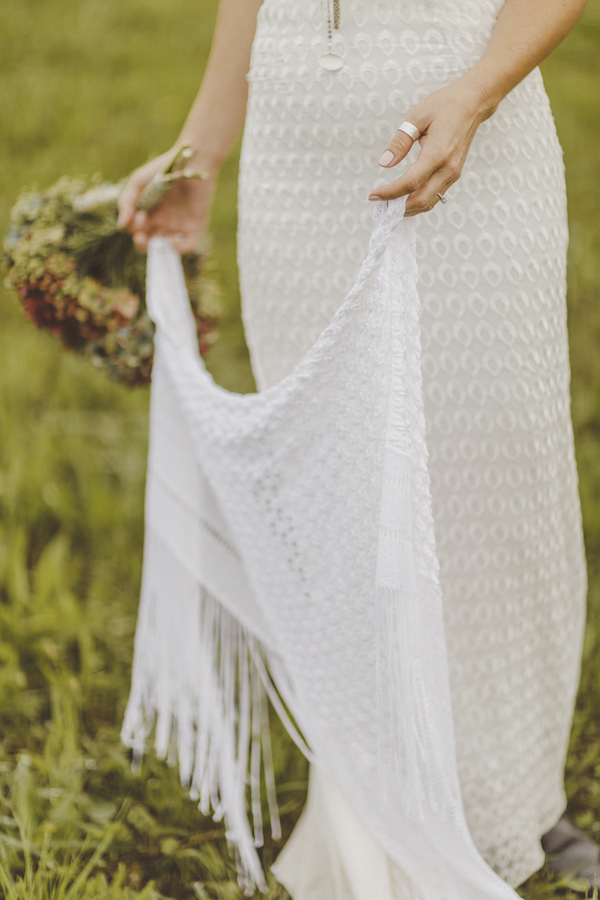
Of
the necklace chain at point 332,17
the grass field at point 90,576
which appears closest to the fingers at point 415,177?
the necklace chain at point 332,17

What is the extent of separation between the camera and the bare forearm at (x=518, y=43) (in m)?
1.03

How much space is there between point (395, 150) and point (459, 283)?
27cm

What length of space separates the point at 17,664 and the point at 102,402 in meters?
1.32

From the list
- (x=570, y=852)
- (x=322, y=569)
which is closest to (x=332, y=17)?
(x=322, y=569)

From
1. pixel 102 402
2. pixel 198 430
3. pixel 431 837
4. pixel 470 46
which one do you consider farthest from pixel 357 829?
pixel 102 402

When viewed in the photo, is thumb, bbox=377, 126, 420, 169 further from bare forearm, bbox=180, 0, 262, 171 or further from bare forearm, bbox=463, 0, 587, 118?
bare forearm, bbox=180, 0, 262, 171

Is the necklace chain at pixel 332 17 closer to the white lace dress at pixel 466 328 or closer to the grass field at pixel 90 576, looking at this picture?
the white lace dress at pixel 466 328

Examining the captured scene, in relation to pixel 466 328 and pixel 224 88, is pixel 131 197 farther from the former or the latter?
pixel 466 328

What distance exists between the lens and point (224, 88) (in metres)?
1.44

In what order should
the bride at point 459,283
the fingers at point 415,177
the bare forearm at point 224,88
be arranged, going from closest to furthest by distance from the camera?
the fingers at point 415,177, the bride at point 459,283, the bare forearm at point 224,88

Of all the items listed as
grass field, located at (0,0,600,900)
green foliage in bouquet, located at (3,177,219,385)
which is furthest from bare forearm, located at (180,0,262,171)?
grass field, located at (0,0,600,900)

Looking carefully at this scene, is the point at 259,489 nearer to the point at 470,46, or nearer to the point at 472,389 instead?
the point at 472,389

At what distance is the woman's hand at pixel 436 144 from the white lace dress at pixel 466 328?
143mm

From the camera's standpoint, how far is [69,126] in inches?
190
